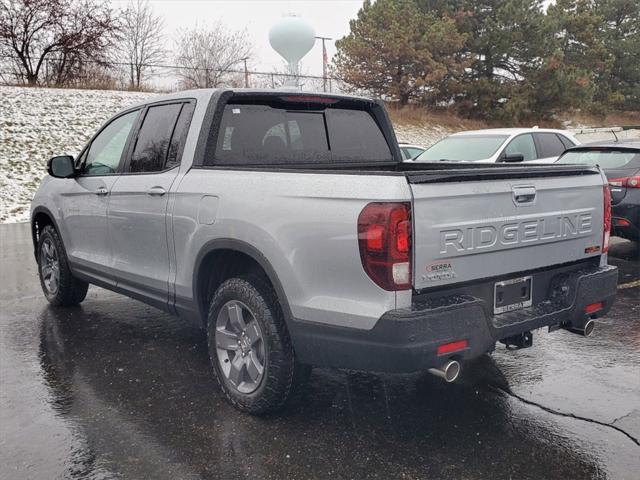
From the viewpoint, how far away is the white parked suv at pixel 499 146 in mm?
10602

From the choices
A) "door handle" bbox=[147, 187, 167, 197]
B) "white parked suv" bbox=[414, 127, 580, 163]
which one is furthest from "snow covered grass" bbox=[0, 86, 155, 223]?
"door handle" bbox=[147, 187, 167, 197]

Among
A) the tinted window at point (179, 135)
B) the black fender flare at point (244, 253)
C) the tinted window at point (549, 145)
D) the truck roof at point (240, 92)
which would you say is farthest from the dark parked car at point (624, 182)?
the black fender flare at point (244, 253)

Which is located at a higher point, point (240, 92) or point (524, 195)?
point (240, 92)

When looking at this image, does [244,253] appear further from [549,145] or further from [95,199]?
[549,145]

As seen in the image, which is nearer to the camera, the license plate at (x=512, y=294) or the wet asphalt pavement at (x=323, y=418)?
the wet asphalt pavement at (x=323, y=418)

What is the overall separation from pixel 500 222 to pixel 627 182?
5559 mm

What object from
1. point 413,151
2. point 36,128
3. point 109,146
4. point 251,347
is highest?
point 36,128

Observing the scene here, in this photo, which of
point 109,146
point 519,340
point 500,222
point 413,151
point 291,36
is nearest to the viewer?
point 500,222

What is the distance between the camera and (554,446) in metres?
3.28

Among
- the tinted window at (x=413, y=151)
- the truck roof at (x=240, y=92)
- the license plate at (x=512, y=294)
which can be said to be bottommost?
the license plate at (x=512, y=294)

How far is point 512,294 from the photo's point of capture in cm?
336

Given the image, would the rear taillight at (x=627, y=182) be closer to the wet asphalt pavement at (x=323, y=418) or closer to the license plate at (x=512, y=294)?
the wet asphalt pavement at (x=323, y=418)

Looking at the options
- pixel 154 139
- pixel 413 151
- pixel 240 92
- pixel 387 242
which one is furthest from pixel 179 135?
pixel 413 151

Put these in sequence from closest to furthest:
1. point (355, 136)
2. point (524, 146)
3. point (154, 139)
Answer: point (154, 139)
point (355, 136)
point (524, 146)
